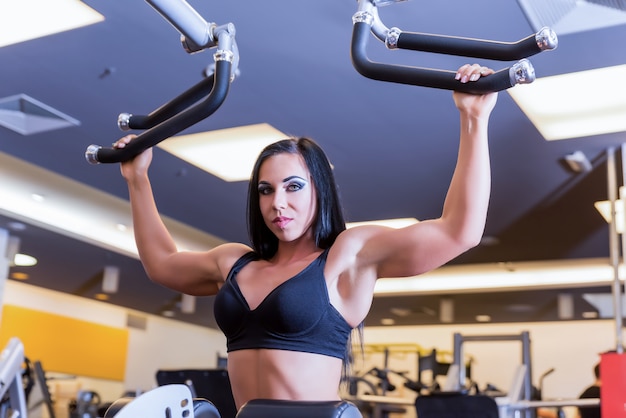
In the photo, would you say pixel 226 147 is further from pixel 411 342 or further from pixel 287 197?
pixel 411 342

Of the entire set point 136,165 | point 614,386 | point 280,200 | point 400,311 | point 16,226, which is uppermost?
point 16,226

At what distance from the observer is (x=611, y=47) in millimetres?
3998

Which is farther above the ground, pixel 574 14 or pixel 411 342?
pixel 574 14

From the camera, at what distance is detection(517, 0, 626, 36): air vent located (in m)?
3.65

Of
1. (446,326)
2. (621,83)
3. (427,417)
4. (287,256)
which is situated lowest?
(427,417)

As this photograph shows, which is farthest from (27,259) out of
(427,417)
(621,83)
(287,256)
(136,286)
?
(287,256)

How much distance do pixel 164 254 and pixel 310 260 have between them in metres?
0.41

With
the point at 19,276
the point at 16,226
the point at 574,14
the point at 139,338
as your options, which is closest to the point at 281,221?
the point at 574,14

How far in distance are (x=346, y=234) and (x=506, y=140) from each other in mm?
3784

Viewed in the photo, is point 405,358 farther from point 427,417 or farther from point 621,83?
point 621,83

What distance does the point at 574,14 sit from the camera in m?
3.77

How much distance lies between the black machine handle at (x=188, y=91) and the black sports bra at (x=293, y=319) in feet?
1.15

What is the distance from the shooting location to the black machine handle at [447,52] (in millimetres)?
1247

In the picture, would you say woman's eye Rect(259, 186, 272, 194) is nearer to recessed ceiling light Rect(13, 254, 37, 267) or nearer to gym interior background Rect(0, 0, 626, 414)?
gym interior background Rect(0, 0, 626, 414)
